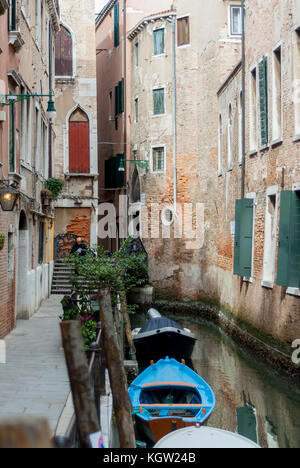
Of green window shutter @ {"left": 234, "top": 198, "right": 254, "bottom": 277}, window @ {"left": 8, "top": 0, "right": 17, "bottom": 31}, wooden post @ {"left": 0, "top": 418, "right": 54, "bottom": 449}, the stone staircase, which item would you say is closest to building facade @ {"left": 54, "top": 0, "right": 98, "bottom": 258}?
the stone staircase

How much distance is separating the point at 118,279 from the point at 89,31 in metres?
15.7

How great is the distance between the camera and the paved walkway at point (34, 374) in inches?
285

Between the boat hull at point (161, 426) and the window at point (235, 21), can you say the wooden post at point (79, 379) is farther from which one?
the window at point (235, 21)

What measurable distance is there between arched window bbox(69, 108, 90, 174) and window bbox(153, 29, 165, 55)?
147 inches

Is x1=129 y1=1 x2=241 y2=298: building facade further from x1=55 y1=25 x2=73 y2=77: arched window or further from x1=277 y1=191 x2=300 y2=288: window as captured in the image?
x1=277 y1=191 x2=300 y2=288: window

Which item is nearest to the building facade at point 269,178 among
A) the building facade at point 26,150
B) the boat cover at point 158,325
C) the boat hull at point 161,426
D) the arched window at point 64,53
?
the boat cover at point 158,325

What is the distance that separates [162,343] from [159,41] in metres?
15.6

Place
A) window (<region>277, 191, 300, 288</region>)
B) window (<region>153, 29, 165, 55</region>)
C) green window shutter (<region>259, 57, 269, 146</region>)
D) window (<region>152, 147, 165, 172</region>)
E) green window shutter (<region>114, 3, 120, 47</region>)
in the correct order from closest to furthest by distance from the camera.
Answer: window (<region>277, 191, 300, 288</region>), green window shutter (<region>259, 57, 269, 146</region>), window (<region>152, 147, 165, 172</region>), window (<region>153, 29, 165, 55</region>), green window shutter (<region>114, 3, 120, 47</region>)

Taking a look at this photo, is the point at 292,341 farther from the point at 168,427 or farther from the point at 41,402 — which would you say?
the point at 41,402

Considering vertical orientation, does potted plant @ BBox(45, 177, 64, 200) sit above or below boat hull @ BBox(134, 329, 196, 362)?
above

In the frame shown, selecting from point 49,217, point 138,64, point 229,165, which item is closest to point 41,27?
point 49,217

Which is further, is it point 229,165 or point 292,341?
point 229,165

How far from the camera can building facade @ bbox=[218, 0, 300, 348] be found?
1220 cm
